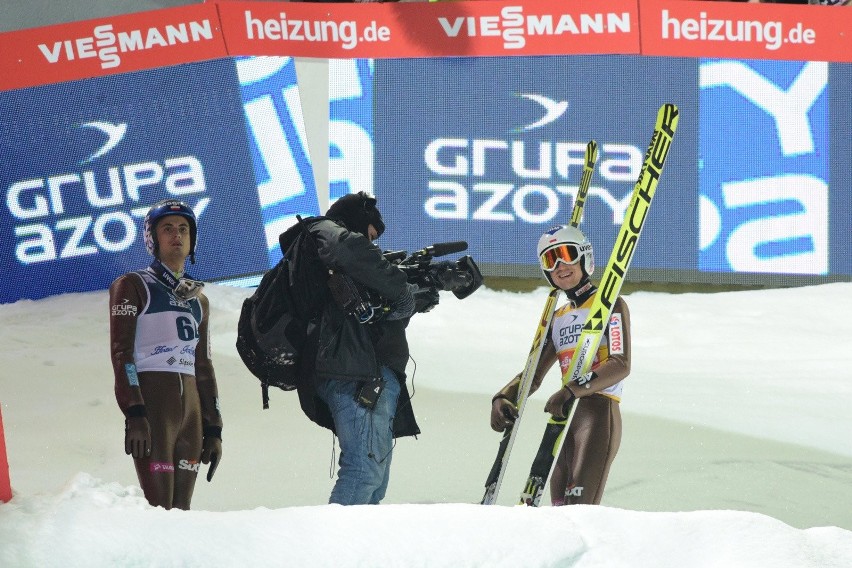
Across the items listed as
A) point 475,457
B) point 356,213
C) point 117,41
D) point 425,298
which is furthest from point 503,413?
point 117,41

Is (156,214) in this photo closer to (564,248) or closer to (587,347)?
(564,248)

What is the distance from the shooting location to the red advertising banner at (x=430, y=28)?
35.3ft

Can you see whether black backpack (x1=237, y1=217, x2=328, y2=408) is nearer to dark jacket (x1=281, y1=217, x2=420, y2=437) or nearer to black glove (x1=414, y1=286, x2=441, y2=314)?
dark jacket (x1=281, y1=217, x2=420, y2=437)

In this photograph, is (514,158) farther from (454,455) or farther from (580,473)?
(580,473)

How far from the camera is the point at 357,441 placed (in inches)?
180

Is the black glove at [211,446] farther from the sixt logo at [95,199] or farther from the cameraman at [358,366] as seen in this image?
the sixt logo at [95,199]

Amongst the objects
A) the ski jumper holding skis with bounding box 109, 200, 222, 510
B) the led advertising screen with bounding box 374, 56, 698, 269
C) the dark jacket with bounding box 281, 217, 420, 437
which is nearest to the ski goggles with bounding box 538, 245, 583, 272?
the dark jacket with bounding box 281, 217, 420, 437

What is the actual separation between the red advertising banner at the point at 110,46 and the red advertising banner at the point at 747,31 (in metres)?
3.62

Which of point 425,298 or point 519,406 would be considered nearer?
A: point 425,298

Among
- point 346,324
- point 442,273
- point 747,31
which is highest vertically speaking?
point 747,31

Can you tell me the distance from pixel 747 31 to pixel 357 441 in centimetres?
748

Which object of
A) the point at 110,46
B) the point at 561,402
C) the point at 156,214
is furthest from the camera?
the point at 110,46

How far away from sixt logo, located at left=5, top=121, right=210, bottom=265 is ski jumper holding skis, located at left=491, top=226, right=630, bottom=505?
587 cm

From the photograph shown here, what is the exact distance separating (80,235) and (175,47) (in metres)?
1.72
